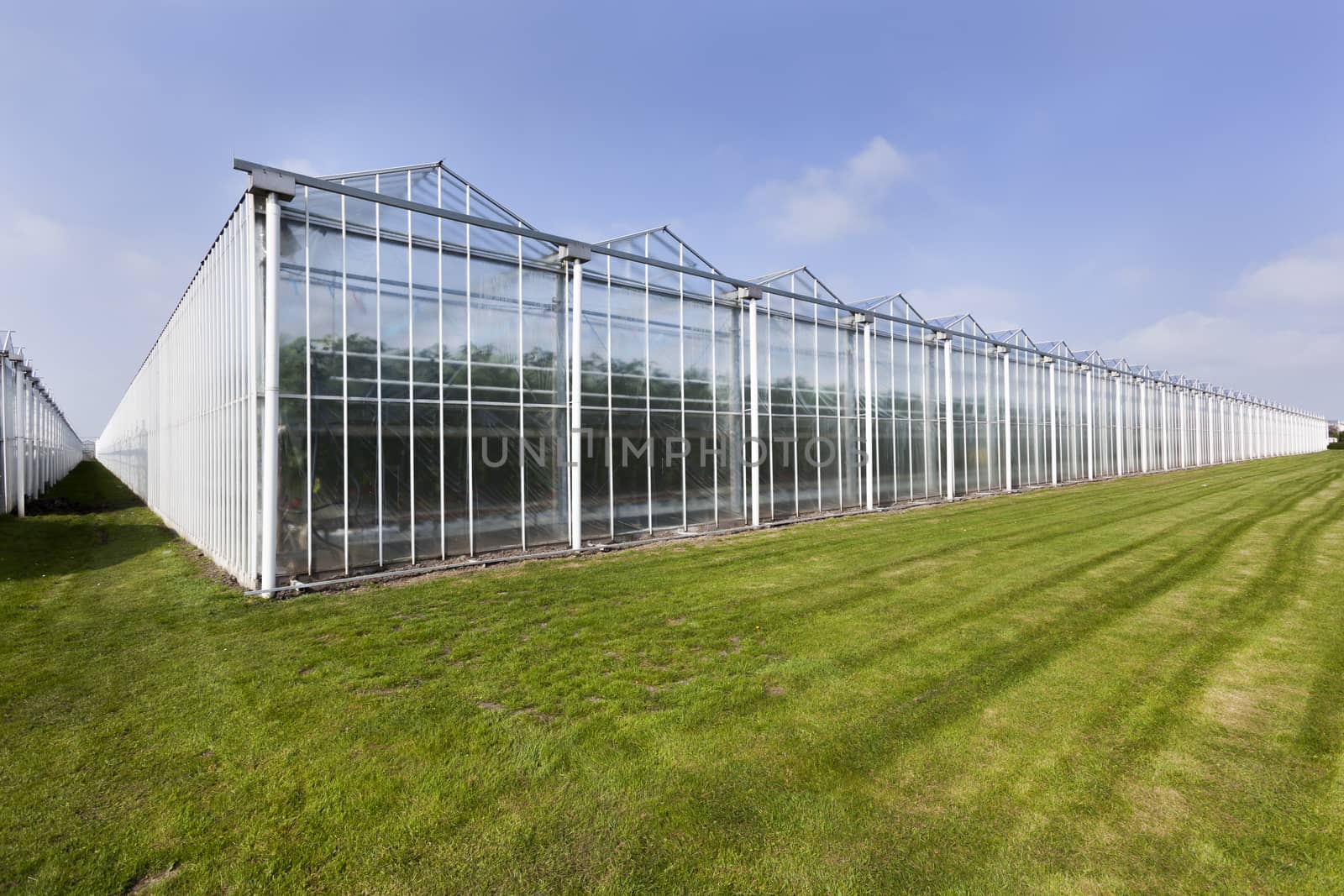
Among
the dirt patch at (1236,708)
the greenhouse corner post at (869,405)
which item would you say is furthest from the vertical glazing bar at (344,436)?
the greenhouse corner post at (869,405)

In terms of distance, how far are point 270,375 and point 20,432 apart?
70.0ft

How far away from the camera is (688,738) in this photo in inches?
182

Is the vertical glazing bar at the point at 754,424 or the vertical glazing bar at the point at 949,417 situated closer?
the vertical glazing bar at the point at 754,424

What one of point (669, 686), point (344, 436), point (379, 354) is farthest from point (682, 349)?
point (669, 686)

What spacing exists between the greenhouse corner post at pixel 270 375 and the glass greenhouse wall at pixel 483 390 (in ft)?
0.12

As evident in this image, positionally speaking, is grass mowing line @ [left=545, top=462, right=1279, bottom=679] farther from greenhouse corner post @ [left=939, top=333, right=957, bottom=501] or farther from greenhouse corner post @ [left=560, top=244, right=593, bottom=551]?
greenhouse corner post @ [left=939, top=333, right=957, bottom=501]

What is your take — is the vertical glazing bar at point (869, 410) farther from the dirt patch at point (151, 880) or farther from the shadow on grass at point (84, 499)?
the shadow on grass at point (84, 499)

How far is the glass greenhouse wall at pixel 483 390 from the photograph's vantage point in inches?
398

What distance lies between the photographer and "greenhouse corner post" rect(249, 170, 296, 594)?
9.43 meters

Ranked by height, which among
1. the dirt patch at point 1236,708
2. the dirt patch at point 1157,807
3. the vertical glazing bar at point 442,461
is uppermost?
the vertical glazing bar at point 442,461

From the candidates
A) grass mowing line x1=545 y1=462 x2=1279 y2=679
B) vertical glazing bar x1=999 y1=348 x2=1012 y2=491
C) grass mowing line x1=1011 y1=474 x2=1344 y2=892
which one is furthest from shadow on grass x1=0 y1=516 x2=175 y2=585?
vertical glazing bar x1=999 y1=348 x2=1012 y2=491

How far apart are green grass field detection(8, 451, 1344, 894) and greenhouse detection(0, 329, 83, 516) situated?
51.7 ft

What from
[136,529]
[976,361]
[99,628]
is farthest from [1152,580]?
[136,529]

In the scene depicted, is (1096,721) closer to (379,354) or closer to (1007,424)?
(379,354)
